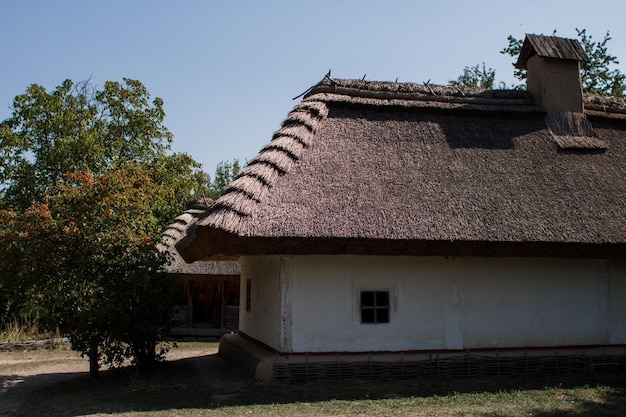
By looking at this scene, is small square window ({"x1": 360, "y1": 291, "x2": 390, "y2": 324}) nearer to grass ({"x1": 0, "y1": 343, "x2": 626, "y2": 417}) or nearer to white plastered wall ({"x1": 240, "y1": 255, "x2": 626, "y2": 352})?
white plastered wall ({"x1": 240, "y1": 255, "x2": 626, "y2": 352})

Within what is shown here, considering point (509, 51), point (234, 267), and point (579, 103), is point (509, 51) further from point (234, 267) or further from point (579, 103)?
point (234, 267)

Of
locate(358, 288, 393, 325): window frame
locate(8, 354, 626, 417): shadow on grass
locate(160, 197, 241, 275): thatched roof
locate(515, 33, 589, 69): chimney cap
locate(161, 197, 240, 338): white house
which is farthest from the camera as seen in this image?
locate(161, 197, 240, 338): white house

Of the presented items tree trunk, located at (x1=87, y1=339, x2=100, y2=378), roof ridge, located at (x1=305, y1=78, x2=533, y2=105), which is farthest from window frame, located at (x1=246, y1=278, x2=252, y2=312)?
roof ridge, located at (x1=305, y1=78, x2=533, y2=105)

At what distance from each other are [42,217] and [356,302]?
618 centimetres

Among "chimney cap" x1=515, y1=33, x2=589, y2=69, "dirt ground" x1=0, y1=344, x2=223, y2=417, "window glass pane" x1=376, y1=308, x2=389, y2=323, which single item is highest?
"chimney cap" x1=515, y1=33, x2=589, y2=69

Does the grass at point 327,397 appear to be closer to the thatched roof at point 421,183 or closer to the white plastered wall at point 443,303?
the white plastered wall at point 443,303

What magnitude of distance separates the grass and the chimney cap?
26.7 feet

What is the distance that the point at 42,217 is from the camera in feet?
36.0

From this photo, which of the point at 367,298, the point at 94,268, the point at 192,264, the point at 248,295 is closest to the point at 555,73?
the point at 367,298

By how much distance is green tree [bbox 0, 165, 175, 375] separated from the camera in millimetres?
10961

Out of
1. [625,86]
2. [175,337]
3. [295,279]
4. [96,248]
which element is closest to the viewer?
[295,279]

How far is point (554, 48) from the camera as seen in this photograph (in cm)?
1510

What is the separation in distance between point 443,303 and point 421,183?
2.35 m

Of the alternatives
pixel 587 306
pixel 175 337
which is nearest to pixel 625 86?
pixel 587 306
